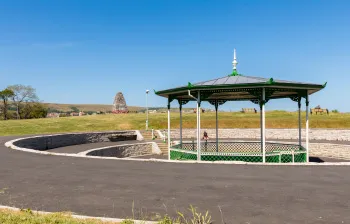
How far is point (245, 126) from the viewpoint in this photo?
40.2m

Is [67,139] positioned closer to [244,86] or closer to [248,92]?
[248,92]

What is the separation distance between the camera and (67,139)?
2781 cm

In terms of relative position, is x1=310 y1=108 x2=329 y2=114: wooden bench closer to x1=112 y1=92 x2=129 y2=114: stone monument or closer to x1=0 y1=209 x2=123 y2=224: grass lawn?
x1=112 y1=92 x2=129 y2=114: stone monument

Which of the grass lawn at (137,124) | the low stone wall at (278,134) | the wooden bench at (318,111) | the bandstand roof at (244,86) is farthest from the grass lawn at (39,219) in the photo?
the wooden bench at (318,111)

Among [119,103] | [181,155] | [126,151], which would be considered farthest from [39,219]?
[119,103]

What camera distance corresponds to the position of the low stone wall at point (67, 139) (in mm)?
24075

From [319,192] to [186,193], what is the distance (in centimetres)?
368

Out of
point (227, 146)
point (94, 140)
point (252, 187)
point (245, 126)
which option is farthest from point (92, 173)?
point (245, 126)

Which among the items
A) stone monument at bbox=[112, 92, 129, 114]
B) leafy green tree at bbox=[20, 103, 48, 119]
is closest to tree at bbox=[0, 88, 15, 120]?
leafy green tree at bbox=[20, 103, 48, 119]

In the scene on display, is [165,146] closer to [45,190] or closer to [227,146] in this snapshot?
[227,146]

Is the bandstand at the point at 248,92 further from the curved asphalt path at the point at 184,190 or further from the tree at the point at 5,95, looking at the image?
the tree at the point at 5,95

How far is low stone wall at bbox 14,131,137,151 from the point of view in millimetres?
24075

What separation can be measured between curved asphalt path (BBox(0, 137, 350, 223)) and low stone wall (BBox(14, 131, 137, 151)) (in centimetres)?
1241

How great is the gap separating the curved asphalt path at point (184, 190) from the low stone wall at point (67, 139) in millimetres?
12411
